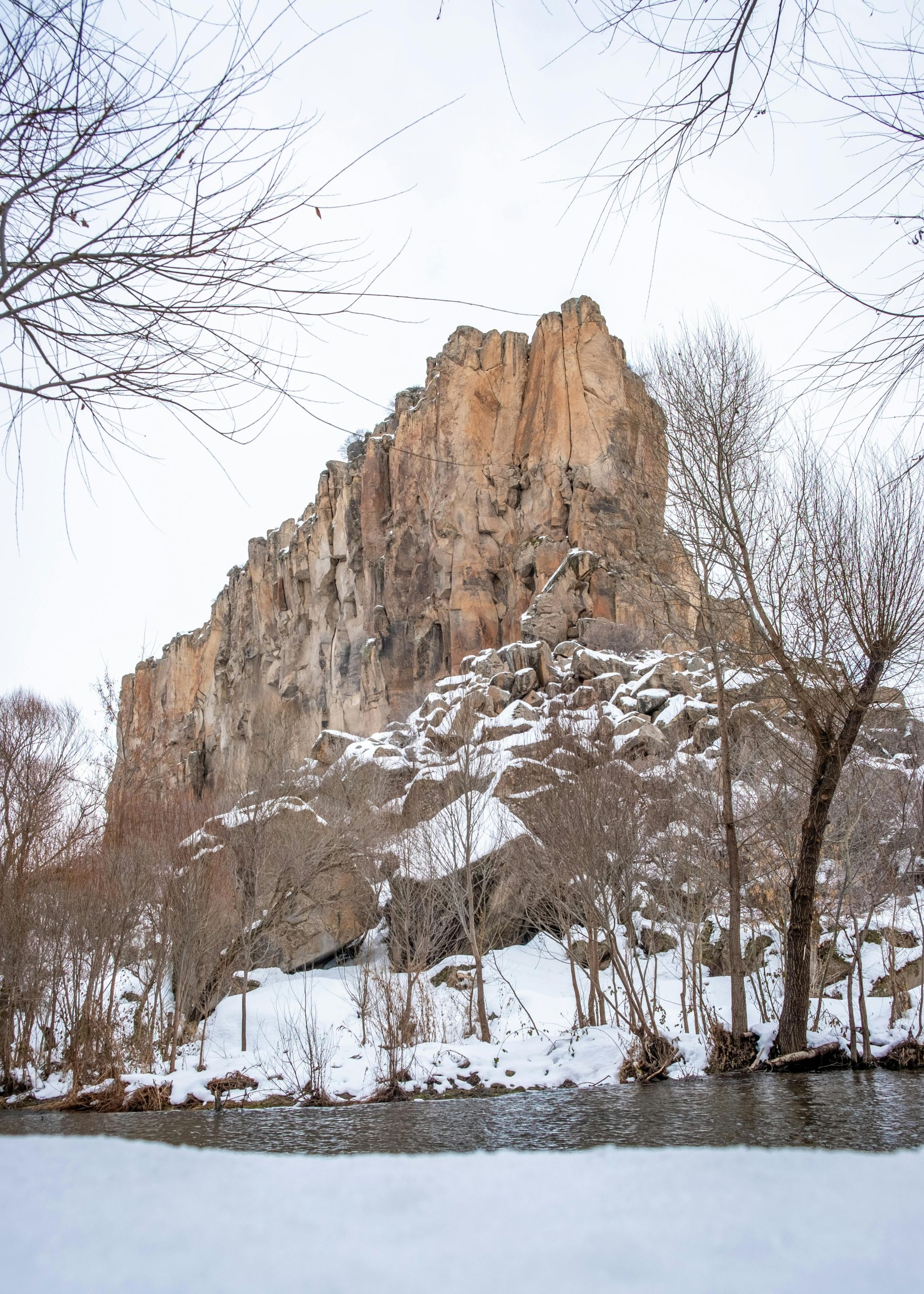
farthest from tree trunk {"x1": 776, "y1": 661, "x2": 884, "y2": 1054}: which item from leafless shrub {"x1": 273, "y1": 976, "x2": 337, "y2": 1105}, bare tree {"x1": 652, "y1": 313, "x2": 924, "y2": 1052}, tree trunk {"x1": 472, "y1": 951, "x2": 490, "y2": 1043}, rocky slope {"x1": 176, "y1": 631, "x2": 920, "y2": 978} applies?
tree trunk {"x1": 472, "y1": 951, "x2": 490, "y2": 1043}

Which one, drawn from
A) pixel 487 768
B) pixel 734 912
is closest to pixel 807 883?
pixel 734 912

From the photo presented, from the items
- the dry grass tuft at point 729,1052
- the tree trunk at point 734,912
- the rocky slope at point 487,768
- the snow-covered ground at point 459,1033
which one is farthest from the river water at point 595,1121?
the rocky slope at point 487,768

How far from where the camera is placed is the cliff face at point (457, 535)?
40.0 meters

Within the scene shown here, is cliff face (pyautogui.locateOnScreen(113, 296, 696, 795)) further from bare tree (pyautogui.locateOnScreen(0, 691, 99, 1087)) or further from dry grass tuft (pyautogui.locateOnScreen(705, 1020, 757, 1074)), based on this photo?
dry grass tuft (pyautogui.locateOnScreen(705, 1020, 757, 1074))

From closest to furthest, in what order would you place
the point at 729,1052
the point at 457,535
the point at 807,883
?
the point at 807,883, the point at 729,1052, the point at 457,535

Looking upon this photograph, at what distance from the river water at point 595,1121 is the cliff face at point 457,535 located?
25167mm

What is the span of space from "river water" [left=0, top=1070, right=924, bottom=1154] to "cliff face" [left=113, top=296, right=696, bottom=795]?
991 inches

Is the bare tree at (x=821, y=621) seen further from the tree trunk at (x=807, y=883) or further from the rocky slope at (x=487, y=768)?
the rocky slope at (x=487, y=768)

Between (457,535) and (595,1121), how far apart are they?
39789mm

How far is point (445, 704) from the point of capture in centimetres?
3334

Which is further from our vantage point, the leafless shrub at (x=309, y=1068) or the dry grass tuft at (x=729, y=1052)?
the leafless shrub at (x=309, y=1068)

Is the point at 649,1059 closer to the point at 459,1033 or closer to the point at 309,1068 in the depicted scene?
the point at 309,1068

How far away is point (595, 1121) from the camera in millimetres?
5168

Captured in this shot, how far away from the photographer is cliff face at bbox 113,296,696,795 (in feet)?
131
